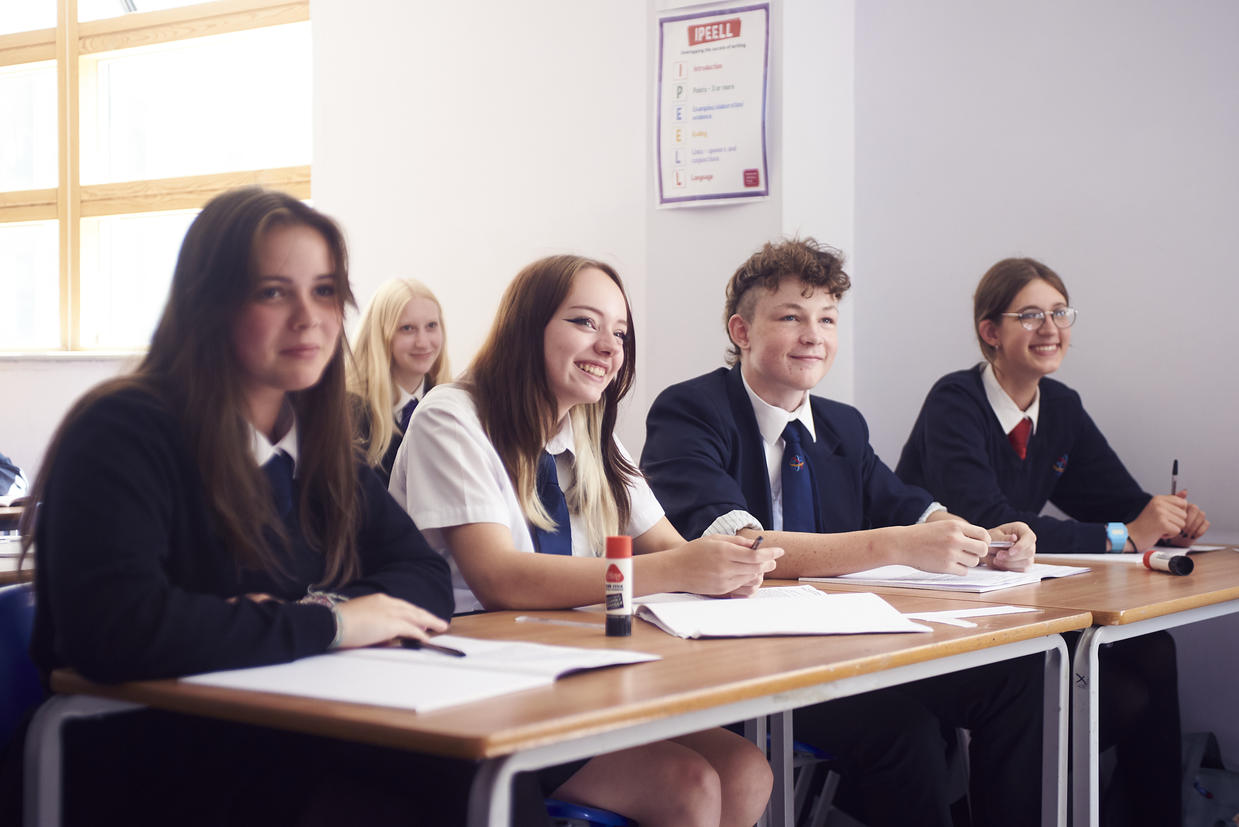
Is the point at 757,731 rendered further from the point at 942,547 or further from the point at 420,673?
the point at 420,673

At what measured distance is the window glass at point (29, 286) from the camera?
556 cm

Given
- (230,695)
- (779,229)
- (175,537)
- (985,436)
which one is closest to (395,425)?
(779,229)

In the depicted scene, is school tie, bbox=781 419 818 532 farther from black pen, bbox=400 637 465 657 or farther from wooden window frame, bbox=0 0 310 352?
wooden window frame, bbox=0 0 310 352

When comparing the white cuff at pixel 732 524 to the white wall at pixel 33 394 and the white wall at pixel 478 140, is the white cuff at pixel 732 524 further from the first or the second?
the white wall at pixel 33 394

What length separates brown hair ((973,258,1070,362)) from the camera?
2891mm

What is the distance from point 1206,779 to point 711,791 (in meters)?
1.87

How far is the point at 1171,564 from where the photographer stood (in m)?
2.14

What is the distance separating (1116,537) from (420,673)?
1.92 meters

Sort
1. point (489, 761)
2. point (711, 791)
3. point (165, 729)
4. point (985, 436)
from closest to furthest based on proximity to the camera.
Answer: point (489, 761) → point (165, 729) → point (711, 791) → point (985, 436)

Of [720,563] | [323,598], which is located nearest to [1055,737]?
[720,563]

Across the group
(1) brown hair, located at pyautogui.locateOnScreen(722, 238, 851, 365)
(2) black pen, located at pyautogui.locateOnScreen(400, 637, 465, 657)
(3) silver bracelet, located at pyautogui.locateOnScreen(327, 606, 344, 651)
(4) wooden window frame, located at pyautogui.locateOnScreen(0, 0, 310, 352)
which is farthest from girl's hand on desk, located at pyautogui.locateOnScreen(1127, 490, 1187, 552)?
(4) wooden window frame, located at pyautogui.locateOnScreen(0, 0, 310, 352)

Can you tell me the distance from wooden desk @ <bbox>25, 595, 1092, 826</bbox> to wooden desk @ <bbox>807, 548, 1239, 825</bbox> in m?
0.07

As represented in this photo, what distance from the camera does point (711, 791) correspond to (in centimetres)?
142

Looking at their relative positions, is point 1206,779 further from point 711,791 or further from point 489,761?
point 489,761
